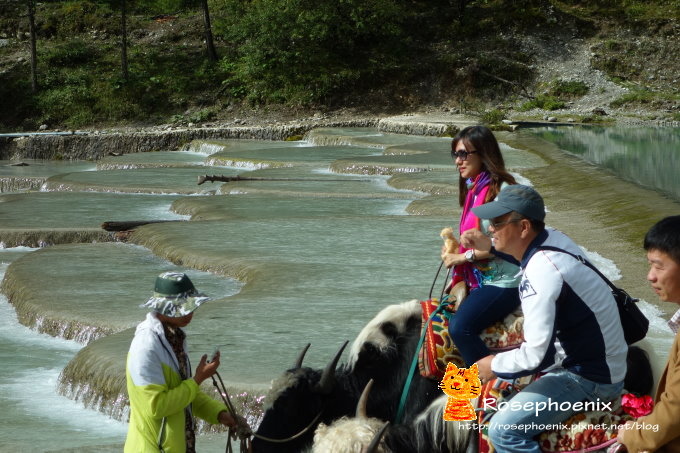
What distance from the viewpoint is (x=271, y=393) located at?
15.2 ft

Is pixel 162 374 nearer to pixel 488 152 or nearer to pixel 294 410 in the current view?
pixel 294 410

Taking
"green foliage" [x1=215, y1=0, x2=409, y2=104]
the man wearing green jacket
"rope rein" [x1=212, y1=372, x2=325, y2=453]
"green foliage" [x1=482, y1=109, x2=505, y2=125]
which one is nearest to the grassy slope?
"green foliage" [x1=215, y1=0, x2=409, y2=104]

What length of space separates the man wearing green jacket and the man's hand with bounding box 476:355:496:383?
1153 millimetres

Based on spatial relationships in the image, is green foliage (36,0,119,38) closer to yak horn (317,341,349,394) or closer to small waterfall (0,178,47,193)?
small waterfall (0,178,47,193)

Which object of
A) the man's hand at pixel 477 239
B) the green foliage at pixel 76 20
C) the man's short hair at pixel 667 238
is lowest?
the man's hand at pixel 477 239

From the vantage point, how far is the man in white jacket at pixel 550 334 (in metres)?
3.63

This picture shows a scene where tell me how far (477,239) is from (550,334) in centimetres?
87

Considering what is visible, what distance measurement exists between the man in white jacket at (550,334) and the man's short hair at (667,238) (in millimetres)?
272

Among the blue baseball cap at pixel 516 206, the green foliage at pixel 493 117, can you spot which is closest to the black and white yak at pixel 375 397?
the blue baseball cap at pixel 516 206

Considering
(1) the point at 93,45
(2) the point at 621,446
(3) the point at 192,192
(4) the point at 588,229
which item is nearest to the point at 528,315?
(2) the point at 621,446

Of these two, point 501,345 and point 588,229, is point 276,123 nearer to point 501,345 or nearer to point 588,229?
point 588,229

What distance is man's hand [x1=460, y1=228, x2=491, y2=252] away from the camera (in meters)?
4.40

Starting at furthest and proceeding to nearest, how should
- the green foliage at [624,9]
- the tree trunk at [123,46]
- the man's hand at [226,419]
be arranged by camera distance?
the green foliage at [624,9] → the tree trunk at [123,46] → the man's hand at [226,419]

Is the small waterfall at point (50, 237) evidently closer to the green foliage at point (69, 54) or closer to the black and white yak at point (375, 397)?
the black and white yak at point (375, 397)
